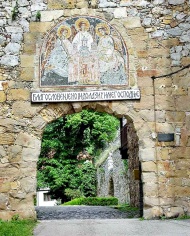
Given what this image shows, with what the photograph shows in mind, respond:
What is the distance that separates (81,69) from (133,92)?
3.70ft

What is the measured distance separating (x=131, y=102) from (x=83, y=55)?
1347 mm

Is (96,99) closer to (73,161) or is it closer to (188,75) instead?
(188,75)

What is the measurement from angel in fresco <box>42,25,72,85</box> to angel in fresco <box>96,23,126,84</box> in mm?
636

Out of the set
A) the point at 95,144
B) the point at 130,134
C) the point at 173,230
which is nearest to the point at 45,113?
the point at 173,230

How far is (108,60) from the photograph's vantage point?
8.19 metres

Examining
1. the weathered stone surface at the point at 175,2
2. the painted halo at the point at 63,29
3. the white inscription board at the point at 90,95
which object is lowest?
the white inscription board at the point at 90,95

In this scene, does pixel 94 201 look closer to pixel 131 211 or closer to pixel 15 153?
pixel 131 211

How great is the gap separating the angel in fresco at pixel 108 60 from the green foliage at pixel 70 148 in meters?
11.0

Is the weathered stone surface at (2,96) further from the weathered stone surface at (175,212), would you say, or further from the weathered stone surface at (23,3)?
the weathered stone surface at (175,212)

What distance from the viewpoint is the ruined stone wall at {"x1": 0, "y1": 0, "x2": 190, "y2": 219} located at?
7.67 m

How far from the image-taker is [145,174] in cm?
775

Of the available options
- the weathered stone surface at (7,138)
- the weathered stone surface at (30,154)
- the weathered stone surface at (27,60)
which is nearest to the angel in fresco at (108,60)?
the weathered stone surface at (27,60)

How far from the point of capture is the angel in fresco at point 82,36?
8242 mm

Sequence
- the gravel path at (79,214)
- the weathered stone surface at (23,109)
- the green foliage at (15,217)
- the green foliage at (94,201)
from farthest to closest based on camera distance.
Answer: the green foliage at (94,201) < the gravel path at (79,214) < the weathered stone surface at (23,109) < the green foliage at (15,217)
